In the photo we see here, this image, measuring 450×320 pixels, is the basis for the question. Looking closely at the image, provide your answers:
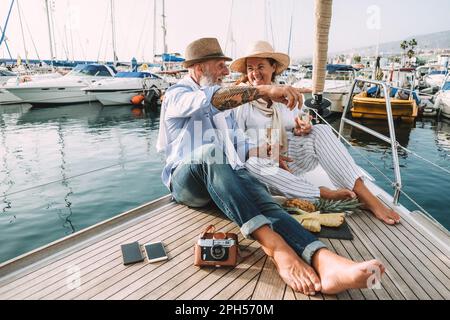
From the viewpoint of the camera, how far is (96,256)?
2121mm

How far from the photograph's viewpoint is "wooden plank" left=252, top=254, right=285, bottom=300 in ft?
5.65

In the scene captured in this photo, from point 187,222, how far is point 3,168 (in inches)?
330

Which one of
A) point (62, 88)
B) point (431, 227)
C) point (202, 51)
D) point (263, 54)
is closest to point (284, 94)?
point (202, 51)

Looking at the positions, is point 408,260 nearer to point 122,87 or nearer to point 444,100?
point 444,100

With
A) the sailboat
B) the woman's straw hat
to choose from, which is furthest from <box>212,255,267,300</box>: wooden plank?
the sailboat

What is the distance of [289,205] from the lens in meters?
2.74

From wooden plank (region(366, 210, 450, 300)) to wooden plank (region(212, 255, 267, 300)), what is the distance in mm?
999

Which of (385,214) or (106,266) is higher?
(385,214)

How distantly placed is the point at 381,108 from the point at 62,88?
18.7m

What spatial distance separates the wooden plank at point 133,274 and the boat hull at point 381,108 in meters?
14.7

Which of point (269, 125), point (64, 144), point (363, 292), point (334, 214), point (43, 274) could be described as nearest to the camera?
point (363, 292)

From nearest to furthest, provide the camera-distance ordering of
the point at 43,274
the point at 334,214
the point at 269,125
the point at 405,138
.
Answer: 1. the point at 43,274
2. the point at 334,214
3. the point at 269,125
4. the point at 405,138
